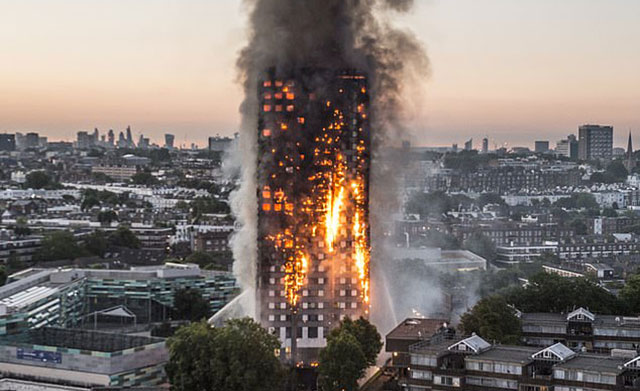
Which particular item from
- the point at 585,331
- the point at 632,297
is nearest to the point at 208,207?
the point at 632,297

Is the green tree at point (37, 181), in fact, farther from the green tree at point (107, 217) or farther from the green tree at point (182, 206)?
the green tree at point (107, 217)

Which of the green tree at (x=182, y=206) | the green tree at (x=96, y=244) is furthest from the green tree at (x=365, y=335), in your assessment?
the green tree at (x=182, y=206)

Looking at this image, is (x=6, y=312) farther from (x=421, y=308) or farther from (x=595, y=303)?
(x=595, y=303)

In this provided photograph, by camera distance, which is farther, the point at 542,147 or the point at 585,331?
the point at 542,147

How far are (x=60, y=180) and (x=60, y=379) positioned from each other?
293ft

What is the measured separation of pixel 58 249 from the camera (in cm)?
6003

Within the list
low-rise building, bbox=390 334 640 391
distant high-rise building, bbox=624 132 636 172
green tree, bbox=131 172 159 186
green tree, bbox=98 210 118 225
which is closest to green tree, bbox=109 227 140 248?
green tree, bbox=98 210 118 225

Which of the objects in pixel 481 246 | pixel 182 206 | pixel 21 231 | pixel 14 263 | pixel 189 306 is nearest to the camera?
pixel 189 306

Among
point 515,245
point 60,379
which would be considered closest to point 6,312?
point 60,379

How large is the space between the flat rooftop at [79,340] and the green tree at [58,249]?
79.0 ft

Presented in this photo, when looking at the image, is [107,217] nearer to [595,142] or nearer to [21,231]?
[21,231]

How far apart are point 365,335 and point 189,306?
43.8 ft

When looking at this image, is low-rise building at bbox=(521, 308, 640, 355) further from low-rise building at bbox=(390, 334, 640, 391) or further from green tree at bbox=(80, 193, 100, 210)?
green tree at bbox=(80, 193, 100, 210)

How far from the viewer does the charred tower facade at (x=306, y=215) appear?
35375 millimetres
